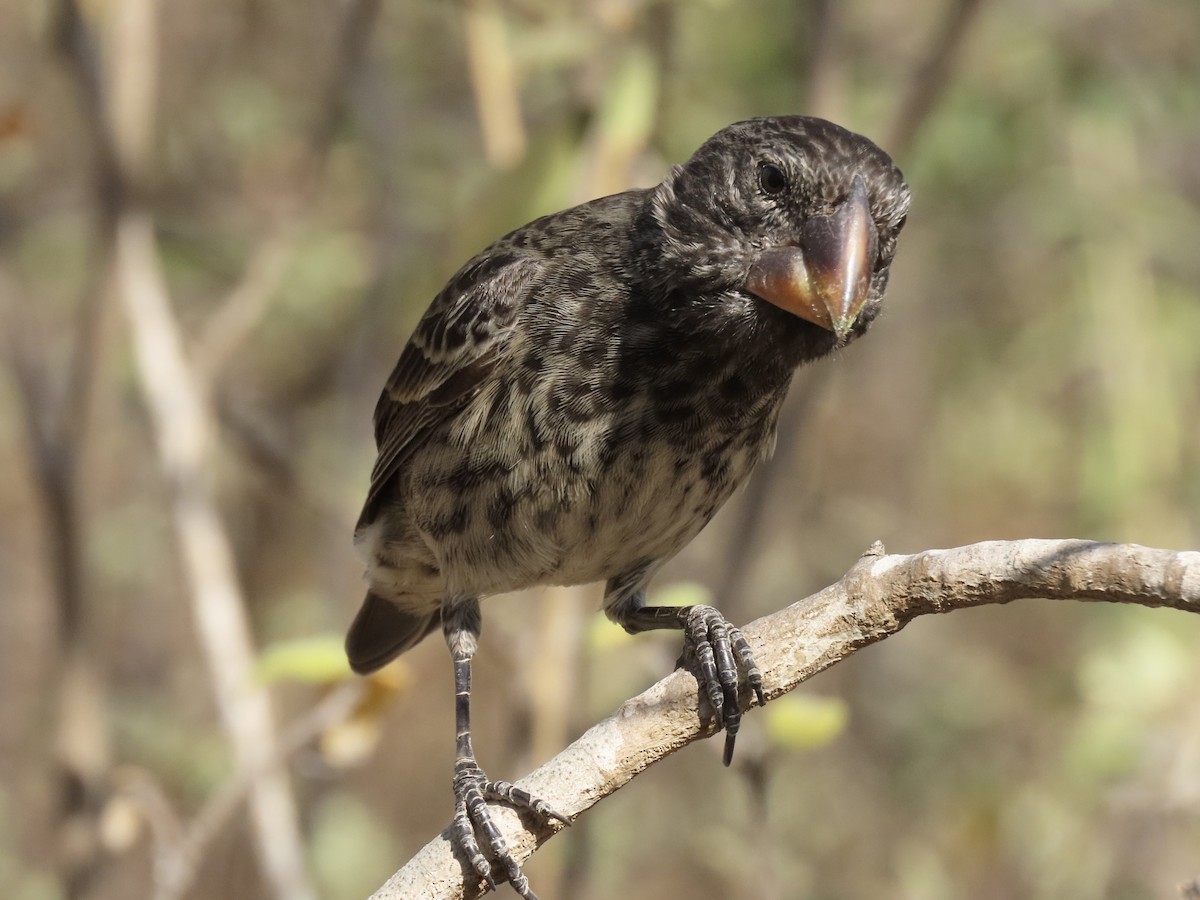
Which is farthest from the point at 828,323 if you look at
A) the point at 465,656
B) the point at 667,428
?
the point at 465,656

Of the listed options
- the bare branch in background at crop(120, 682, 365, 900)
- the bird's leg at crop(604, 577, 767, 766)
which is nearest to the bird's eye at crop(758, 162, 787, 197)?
the bird's leg at crop(604, 577, 767, 766)

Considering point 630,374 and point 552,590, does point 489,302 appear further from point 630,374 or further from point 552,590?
point 552,590

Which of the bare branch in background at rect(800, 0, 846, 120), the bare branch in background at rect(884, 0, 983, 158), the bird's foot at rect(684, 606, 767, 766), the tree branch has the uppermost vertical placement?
the bare branch in background at rect(800, 0, 846, 120)

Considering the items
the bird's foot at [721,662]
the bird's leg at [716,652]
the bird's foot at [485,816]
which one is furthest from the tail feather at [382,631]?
the bird's foot at [721,662]

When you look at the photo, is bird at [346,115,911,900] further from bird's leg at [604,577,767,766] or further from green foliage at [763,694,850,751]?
green foliage at [763,694,850,751]

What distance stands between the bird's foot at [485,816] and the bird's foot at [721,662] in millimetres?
351

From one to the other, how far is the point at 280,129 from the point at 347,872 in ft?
9.61

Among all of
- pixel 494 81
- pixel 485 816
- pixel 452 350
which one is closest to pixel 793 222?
pixel 452 350

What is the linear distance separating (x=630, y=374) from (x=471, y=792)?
2.89ft

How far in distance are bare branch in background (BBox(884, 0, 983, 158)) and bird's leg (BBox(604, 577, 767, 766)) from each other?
1.40m

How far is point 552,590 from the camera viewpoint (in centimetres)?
420

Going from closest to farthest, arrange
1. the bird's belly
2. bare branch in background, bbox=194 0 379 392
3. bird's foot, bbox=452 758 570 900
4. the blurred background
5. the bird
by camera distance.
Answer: bird's foot, bbox=452 758 570 900 → the bird → the bird's belly → the blurred background → bare branch in background, bbox=194 0 379 392

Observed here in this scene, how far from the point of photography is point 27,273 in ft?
20.1

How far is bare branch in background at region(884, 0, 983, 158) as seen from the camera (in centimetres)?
401
